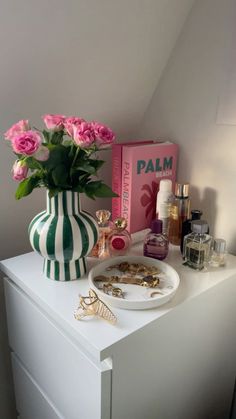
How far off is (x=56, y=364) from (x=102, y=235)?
12.5 inches

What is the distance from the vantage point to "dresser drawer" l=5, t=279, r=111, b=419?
24.5 inches

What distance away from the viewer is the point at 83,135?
0.65 m

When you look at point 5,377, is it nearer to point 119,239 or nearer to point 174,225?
point 119,239

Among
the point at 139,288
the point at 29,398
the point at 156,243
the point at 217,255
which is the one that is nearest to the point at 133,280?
the point at 139,288

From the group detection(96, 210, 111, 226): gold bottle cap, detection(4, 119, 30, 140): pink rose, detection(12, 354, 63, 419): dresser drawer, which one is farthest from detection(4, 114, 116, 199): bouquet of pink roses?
detection(12, 354, 63, 419): dresser drawer

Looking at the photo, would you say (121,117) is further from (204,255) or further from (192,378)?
(192,378)

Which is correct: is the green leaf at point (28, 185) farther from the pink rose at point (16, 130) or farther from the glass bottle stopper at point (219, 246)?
the glass bottle stopper at point (219, 246)

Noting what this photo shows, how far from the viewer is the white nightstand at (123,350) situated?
2.05 feet

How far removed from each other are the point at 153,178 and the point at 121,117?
24 centimetres

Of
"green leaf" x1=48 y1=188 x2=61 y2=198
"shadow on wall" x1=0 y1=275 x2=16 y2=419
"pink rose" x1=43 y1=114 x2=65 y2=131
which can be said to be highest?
"pink rose" x1=43 y1=114 x2=65 y2=131

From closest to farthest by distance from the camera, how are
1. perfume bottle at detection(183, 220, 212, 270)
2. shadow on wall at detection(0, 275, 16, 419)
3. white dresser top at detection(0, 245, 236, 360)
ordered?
white dresser top at detection(0, 245, 236, 360)
perfume bottle at detection(183, 220, 212, 270)
shadow on wall at detection(0, 275, 16, 419)

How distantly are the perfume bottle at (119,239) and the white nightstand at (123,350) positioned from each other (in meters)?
0.06

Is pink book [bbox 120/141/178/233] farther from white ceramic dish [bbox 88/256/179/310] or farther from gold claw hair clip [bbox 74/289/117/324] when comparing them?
gold claw hair clip [bbox 74/289/117/324]

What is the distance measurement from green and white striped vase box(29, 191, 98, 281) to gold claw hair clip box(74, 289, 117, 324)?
112 mm
